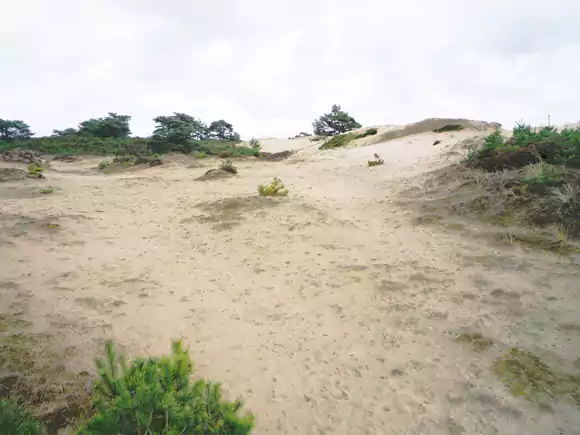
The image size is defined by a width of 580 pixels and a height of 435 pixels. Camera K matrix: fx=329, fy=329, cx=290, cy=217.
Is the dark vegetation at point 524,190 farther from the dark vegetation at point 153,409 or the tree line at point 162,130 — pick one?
the tree line at point 162,130

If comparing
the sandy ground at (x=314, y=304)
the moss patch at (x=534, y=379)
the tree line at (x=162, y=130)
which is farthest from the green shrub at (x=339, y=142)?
the moss patch at (x=534, y=379)

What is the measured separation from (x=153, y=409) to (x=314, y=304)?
231 centimetres

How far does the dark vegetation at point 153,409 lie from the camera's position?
1.39 meters

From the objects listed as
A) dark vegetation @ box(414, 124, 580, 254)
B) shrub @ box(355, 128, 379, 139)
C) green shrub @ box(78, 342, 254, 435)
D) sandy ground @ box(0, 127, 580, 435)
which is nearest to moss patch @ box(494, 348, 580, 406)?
sandy ground @ box(0, 127, 580, 435)

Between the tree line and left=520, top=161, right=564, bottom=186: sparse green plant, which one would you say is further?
the tree line

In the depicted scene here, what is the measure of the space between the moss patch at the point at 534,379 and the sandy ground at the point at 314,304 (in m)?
0.08

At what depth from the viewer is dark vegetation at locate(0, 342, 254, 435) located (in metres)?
1.39

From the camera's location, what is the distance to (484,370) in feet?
8.29

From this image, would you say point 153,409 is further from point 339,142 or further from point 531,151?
point 339,142

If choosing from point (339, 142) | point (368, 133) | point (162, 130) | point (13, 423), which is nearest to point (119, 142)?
point (162, 130)

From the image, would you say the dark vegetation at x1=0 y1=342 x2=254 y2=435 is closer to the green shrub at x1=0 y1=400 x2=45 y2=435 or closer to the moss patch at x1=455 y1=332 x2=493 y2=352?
the green shrub at x1=0 y1=400 x2=45 y2=435

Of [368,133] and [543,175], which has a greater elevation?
[368,133]

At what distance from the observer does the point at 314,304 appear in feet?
11.7

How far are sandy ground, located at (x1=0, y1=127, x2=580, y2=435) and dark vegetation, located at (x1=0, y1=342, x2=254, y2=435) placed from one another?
756 mm
